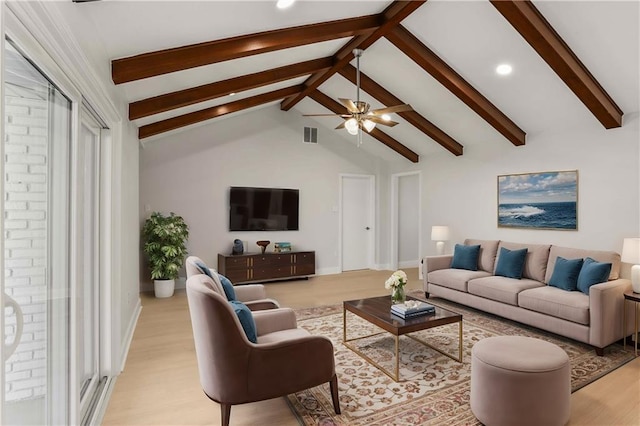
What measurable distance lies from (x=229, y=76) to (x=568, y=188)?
460cm

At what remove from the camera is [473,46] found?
3.99m

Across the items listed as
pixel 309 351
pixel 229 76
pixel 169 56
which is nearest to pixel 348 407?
pixel 309 351

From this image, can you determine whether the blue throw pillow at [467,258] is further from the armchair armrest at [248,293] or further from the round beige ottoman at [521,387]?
the armchair armrest at [248,293]

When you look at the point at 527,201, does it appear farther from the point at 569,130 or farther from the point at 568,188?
the point at 569,130

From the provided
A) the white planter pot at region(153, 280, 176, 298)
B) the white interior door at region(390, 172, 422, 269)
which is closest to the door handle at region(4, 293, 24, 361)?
the white planter pot at region(153, 280, 176, 298)

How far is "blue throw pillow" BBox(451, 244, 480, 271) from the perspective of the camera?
5168 mm

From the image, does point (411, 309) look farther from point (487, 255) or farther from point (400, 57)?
point (400, 57)

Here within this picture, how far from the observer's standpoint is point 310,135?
285 inches

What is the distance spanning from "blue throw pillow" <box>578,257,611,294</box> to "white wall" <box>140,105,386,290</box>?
4512 mm

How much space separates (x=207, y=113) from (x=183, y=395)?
12.6 ft

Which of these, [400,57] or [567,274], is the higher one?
[400,57]

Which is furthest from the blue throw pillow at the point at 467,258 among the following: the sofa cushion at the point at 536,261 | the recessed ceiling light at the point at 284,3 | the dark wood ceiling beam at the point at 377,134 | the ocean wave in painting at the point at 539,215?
the recessed ceiling light at the point at 284,3

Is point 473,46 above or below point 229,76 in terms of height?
above

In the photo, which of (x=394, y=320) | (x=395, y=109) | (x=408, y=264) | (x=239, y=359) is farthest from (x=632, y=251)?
(x=408, y=264)
